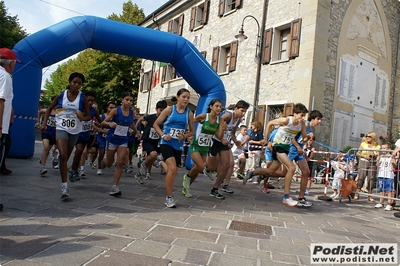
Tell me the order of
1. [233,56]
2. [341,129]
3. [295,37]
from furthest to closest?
[233,56] < [341,129] < [295,37]

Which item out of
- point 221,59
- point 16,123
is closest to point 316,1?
point 221,59

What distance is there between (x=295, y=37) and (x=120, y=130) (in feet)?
33.3

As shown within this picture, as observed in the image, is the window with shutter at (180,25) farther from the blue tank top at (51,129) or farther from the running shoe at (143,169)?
the running shoe at (143,169)

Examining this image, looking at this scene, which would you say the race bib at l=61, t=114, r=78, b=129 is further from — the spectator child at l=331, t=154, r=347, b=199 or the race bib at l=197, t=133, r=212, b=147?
the spectator child at l=331, t=154, r=347, b=199

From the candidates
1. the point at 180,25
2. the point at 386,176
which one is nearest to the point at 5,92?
Result: the point at 386,176

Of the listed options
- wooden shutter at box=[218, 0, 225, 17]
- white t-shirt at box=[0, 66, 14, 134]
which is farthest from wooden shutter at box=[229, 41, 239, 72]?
white t-shirt at box=[0, 66, 14, 134]

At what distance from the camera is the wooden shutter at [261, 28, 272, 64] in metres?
15.2

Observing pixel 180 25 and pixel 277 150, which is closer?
pixel 277 150

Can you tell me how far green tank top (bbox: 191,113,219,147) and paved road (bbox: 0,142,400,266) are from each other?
3.37ft

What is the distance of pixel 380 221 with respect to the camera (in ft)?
20.9

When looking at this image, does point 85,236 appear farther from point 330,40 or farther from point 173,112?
point 330,40

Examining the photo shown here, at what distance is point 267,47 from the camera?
1529cm

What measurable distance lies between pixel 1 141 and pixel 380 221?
20.7ft

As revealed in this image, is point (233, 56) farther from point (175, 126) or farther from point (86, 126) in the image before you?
point (175, 126)
